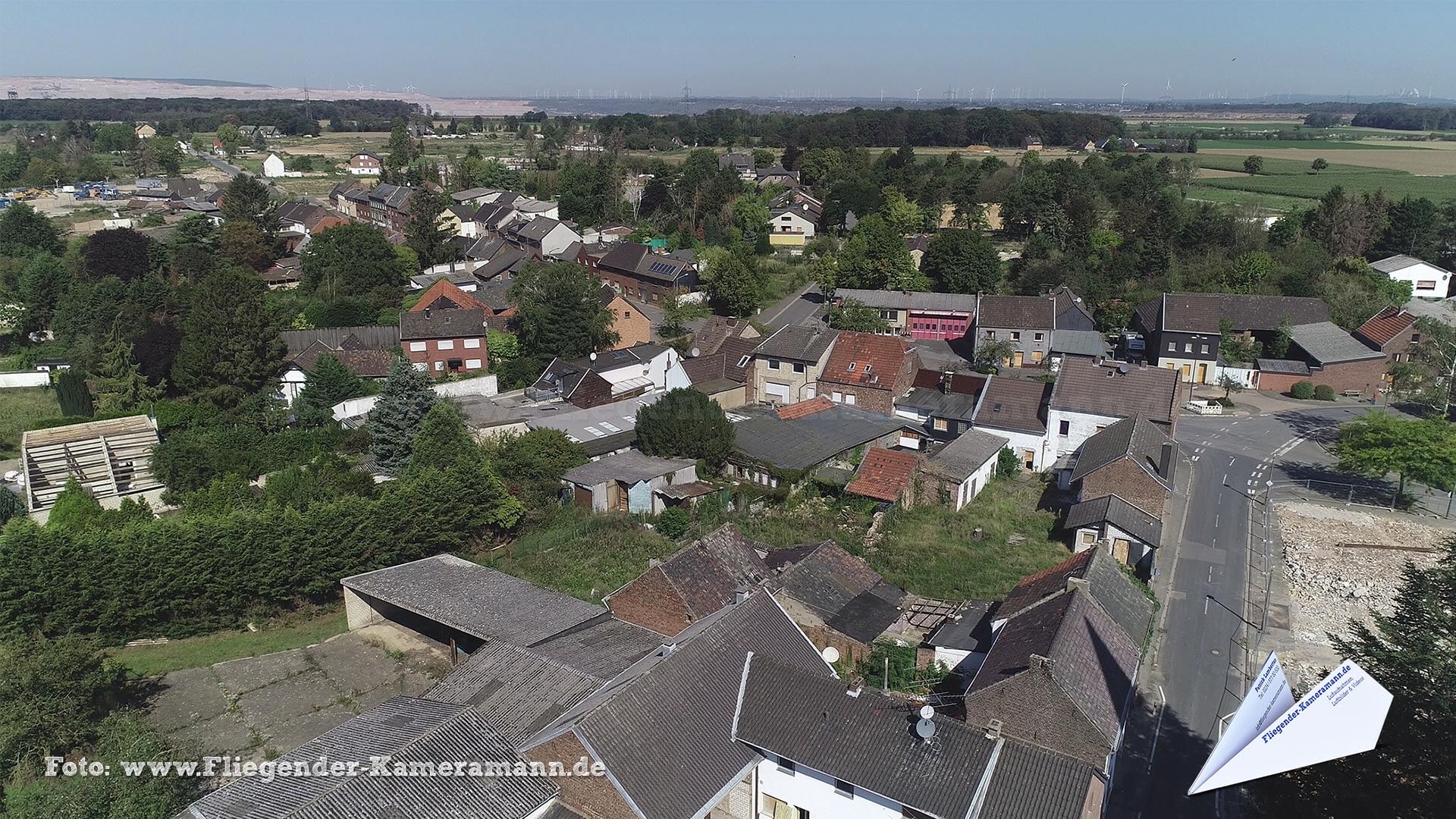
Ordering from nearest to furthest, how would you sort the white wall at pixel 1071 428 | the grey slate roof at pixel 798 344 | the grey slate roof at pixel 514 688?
the grey slate roof at pixel 514 688
the white wall at pixel 1071 428
the grey slate roof at pixel 798 344

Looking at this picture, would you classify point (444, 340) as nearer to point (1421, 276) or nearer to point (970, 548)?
point (970, 548)

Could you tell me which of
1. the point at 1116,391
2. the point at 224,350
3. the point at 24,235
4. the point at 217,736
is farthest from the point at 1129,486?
the point at 24,235

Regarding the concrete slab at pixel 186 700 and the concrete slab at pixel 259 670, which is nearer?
the concrete slab at pixel 186 700

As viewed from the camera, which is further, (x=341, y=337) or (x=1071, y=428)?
(x=341, y=337)

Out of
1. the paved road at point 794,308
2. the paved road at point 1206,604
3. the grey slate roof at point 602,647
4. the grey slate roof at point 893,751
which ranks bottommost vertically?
the paved road at point 1206,604

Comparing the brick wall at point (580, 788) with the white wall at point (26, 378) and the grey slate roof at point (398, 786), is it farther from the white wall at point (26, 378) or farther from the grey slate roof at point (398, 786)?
the white wall at point (26, 378)

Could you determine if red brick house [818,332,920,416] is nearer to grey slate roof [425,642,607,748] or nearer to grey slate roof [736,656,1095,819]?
grey slate roof [736,656,1095,819]

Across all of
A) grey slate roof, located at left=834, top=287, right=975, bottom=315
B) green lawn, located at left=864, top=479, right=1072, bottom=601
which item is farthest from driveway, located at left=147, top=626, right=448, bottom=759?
grey slate roof, located at left=834, top=287, right=975, bottom=315

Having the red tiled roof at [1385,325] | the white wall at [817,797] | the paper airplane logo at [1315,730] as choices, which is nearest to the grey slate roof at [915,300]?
the red tiled roof at [1385,325]
